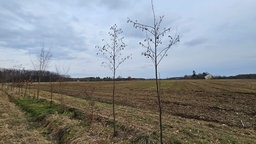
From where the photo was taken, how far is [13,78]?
64188mm

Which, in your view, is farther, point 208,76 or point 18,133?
point 208,76

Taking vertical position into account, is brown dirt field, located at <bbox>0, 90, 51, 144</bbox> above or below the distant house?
below

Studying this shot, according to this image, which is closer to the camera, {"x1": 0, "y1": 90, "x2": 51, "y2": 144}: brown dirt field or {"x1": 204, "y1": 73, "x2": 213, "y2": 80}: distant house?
{"x1": 0, "y1": 90, "x2": 51, "y2": 144}: brown dirt field

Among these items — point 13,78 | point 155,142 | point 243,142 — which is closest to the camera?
point 155,142

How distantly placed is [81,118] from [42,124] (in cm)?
234

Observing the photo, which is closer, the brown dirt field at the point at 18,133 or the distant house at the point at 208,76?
the brown dirt field at the point at 18,133

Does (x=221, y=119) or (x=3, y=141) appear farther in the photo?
(x=221, y=119)

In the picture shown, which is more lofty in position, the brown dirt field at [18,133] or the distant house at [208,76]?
the distant house at [208,76]

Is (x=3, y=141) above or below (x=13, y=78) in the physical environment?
below

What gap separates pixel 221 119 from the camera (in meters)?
19.1

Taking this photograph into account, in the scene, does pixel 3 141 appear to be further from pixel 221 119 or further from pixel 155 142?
pixel 221 119

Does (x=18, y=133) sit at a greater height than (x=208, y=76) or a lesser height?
lesser

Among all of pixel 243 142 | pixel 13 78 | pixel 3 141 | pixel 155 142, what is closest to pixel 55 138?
pixel 3 141

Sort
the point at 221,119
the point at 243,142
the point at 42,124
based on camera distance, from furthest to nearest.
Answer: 1. the point at 221,119
2. the point at 42,124
3. the point at 243,142
